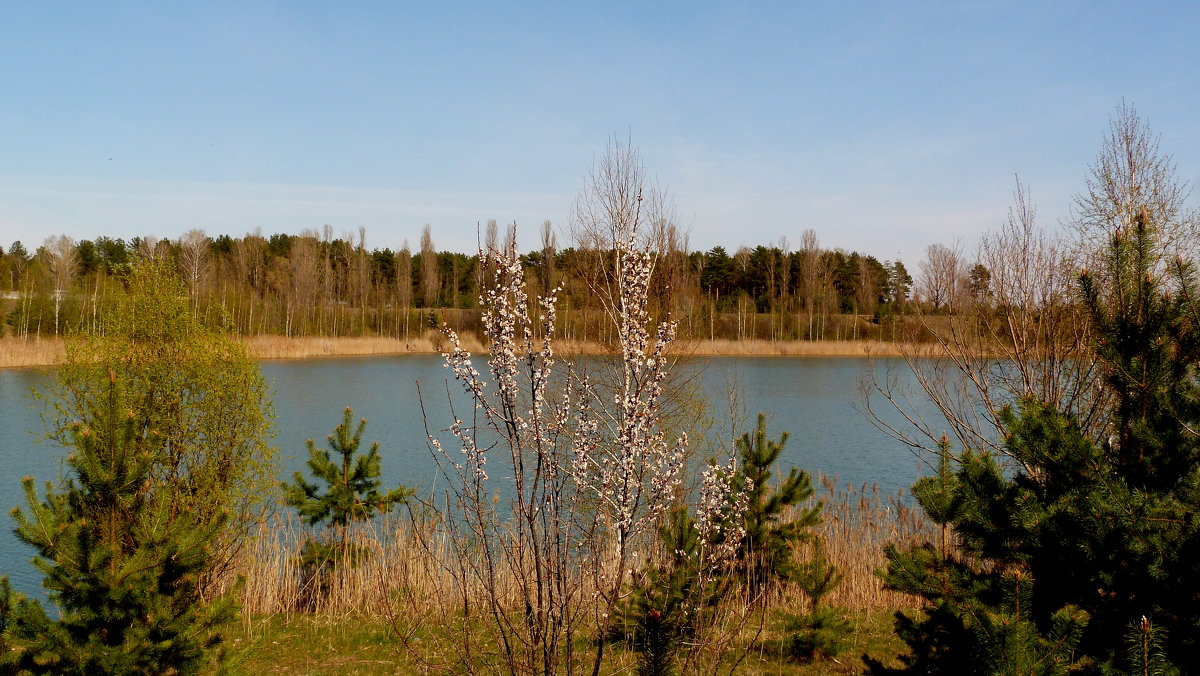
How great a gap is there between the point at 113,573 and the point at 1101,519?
14.1 feet

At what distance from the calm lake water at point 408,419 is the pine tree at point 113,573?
3.10 m

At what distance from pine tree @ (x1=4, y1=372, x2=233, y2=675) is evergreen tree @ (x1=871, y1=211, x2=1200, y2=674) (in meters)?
3.50

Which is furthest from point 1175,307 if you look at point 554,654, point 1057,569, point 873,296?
point 873,296

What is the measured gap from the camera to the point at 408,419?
2350cm

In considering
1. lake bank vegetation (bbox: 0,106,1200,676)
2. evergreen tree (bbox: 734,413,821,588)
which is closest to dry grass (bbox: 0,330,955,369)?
evergreen tree (bbox: 734,413,821,588)

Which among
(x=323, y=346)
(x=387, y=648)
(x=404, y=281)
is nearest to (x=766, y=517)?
(x=387, y=648)

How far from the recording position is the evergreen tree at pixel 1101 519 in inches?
108

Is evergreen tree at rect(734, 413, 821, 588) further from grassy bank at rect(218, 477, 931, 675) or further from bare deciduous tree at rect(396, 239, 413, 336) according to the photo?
bare deciduous tree at rect(396, 239, 413, 336)

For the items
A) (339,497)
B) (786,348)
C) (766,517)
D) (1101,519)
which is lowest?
(339,497)

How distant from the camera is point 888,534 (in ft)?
30.8

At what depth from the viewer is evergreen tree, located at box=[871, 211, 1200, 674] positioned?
2742 mm

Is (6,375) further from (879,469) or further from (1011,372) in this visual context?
(1011,372)

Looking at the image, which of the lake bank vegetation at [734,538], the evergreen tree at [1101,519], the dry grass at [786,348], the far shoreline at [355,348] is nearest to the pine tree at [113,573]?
the lake bank vegetation at [734,538]

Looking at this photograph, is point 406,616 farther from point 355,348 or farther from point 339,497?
point 355,348
